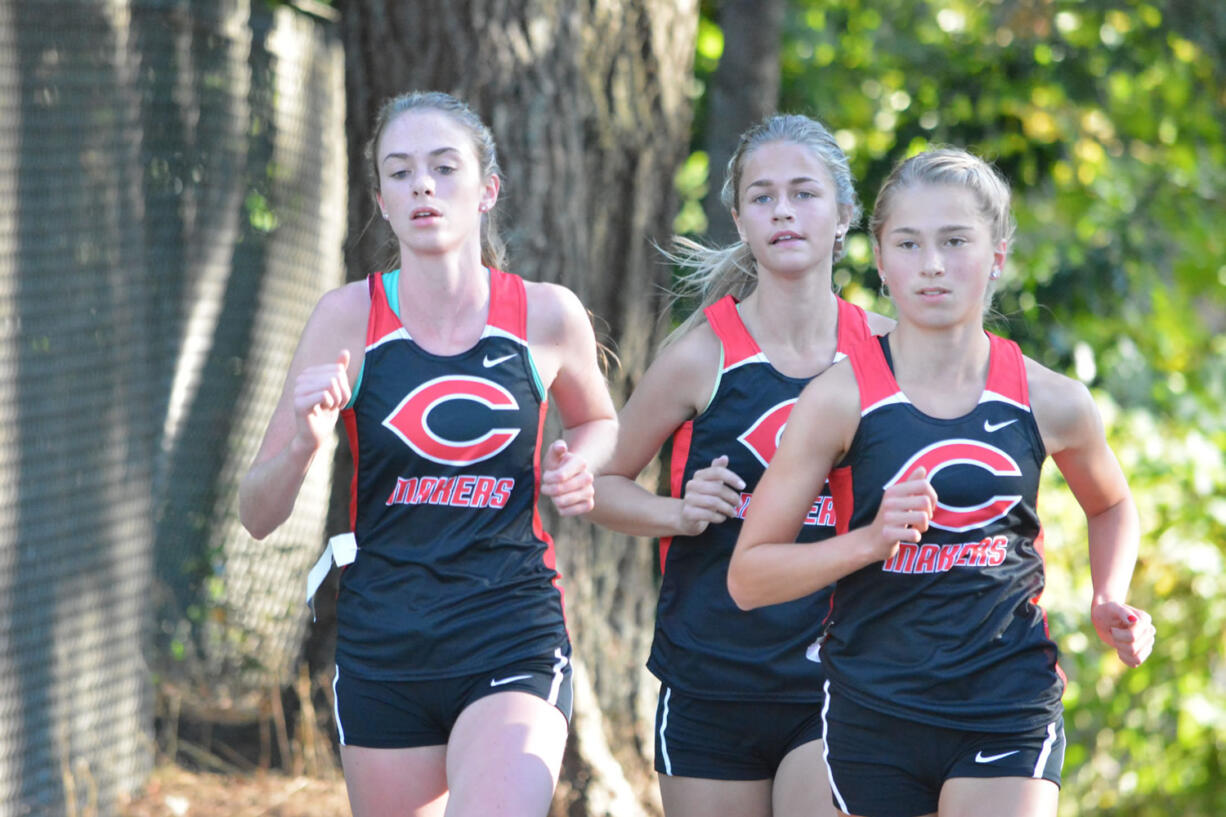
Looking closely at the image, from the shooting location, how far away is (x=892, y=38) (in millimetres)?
8609

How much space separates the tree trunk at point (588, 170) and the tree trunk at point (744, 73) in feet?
5.56

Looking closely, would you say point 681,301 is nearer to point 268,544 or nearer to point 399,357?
point 268,544

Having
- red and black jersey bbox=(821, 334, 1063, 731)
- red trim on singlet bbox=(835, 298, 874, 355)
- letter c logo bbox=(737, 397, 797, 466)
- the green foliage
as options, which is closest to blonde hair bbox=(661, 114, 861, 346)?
red trim on singlet bbox=(835, 298, 874, 355)

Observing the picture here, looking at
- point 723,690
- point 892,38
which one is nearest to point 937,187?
point 723,690

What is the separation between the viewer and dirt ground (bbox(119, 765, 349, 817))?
16.1 feet

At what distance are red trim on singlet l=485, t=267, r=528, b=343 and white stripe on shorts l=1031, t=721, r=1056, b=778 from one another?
1414mm

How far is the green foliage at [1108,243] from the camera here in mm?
5898

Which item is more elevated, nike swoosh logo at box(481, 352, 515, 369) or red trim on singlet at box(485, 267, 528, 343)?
red trim on singlet at box(485, 267, 528, 343)

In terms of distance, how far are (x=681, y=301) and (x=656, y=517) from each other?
9.85 feet

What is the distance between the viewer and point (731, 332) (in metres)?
3.31

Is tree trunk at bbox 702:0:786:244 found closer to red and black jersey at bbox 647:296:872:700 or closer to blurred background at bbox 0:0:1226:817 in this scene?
blurred background at bbox 0:0:1226:817

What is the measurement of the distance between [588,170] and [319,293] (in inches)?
82.7

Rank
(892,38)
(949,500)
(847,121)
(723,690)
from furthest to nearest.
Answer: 1. (847,121)
2. (892,38)
3. (723,690)
4. (949,500)

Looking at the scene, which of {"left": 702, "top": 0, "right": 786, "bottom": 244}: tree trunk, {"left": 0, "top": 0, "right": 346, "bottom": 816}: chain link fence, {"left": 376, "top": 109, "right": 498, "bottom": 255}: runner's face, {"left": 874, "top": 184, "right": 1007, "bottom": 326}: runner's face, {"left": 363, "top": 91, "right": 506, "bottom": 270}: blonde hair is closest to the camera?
{"left": 874, "top": 184, "right": 1007, "bottom": 326}: runner's face
